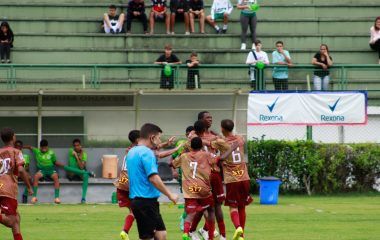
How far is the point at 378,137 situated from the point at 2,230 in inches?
592

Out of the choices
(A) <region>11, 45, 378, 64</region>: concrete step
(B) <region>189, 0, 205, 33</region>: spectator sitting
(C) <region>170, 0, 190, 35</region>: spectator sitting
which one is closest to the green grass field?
(A) <region>11, 45, 378, 64</region>: concrete step

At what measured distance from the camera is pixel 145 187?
579 inches

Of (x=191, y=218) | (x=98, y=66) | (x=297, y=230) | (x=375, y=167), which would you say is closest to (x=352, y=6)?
(x=375, y=167)

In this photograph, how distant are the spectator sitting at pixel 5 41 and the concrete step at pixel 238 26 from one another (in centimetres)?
209

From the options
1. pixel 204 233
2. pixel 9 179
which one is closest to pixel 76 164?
pixel 204 233

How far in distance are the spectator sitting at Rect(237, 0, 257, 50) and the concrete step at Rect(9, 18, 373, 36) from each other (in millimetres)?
1543

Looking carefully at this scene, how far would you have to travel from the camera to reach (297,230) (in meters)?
21.9

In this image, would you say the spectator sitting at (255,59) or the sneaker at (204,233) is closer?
the sneaker at (204,233)

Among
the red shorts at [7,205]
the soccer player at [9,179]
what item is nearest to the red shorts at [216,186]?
the soccer player at [9,179]

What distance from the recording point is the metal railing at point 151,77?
1288 inches

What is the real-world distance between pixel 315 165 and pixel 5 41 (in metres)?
10.4

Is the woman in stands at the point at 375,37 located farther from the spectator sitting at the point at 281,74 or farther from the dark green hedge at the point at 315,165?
the dark green hedge at the point at 315,165

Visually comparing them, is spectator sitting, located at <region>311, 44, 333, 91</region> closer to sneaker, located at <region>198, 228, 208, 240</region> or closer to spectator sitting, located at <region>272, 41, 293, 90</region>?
spectator sitting, located at <region>272, 41, 293, 90</region>

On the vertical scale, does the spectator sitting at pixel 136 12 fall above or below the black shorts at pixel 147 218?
above
